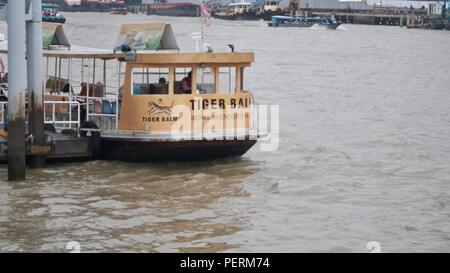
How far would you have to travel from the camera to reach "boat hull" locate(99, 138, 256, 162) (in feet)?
60.6

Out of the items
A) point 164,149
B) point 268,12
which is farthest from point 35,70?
point 268,12

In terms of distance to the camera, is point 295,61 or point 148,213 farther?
point 295,61

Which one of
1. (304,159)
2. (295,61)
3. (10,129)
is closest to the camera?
(10,129)

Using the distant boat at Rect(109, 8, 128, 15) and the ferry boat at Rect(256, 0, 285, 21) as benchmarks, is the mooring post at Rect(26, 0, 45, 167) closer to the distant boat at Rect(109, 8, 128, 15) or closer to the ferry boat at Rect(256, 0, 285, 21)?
the ferry boat at Rect(256, 0, 285, 21)

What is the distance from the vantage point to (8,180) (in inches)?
666


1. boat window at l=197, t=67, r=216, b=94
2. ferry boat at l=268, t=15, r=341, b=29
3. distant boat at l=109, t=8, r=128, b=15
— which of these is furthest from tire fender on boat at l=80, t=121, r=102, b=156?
distant boat at l=109, t=8, r=128, b=15

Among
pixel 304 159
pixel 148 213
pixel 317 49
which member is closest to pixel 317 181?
pixel 304 159

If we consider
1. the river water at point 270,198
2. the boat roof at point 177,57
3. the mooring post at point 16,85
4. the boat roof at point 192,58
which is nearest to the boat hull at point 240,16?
the river water at point 270,198

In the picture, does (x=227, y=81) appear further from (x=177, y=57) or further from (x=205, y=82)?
(x=177, y=57)

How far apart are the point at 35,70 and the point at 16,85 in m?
0.82

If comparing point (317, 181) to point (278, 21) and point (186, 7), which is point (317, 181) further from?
point (186, 7)

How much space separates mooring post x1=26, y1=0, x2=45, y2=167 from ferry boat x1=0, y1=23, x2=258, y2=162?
92cm
